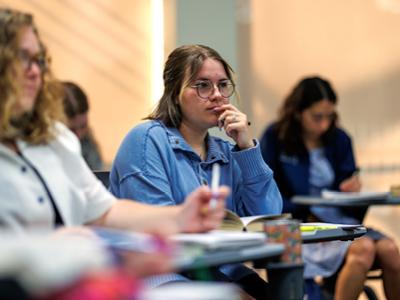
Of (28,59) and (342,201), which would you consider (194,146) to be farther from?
(342,201)

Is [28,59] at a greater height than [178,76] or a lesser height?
greater

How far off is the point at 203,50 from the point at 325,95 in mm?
1640

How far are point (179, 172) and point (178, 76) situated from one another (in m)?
0.38

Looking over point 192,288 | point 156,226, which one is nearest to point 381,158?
point 156,226

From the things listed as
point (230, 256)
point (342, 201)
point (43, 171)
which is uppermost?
point (43, 171)

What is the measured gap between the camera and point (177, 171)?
2701mm

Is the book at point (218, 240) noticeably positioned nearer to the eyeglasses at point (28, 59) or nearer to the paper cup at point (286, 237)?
the paper cup at point (286, 237)

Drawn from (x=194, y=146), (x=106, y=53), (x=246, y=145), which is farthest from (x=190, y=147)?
(x=106, y=53)

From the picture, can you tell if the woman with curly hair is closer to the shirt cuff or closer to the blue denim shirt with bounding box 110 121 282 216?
the blue denim shirt with bounding box 110 121 282 216

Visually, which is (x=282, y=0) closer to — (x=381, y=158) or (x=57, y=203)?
(x=381, y=158)

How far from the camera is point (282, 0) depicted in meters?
5.75

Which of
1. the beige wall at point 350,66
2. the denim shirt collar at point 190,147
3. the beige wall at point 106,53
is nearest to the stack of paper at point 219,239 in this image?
the denim shirt collar at point 190,147

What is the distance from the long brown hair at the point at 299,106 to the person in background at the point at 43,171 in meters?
2.28

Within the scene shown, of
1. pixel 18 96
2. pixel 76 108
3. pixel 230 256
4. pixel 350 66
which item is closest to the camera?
pixel 230 256
